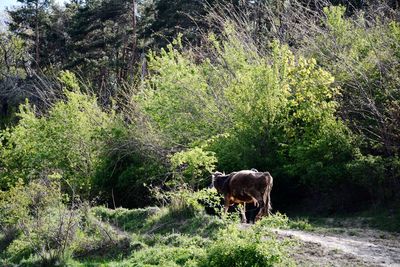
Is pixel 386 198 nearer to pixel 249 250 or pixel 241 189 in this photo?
pixel 241 189

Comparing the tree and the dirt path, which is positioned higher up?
the tree

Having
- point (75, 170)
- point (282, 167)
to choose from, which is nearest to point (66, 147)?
point (75, 170)

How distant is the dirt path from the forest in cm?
48

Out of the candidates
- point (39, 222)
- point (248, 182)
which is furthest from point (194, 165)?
point (39, 222)

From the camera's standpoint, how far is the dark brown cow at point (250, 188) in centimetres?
1448

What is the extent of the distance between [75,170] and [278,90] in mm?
10872

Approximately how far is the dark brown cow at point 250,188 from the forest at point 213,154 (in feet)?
2.34

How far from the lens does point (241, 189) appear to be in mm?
14609

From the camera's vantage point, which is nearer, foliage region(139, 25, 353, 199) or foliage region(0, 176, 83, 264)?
foliage region(0, 176, 83, 264)

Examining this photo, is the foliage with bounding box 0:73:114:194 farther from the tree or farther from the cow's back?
the tree

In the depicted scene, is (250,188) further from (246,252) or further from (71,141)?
(71,141)

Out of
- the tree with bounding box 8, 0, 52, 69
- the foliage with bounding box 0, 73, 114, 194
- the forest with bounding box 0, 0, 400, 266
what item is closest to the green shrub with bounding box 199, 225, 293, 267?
the forest with bounding box 0, 0, 400, 266

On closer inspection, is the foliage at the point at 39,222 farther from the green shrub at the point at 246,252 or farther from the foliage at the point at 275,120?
the foliage at the point at 275,120

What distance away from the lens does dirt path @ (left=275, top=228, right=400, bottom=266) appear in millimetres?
10438
